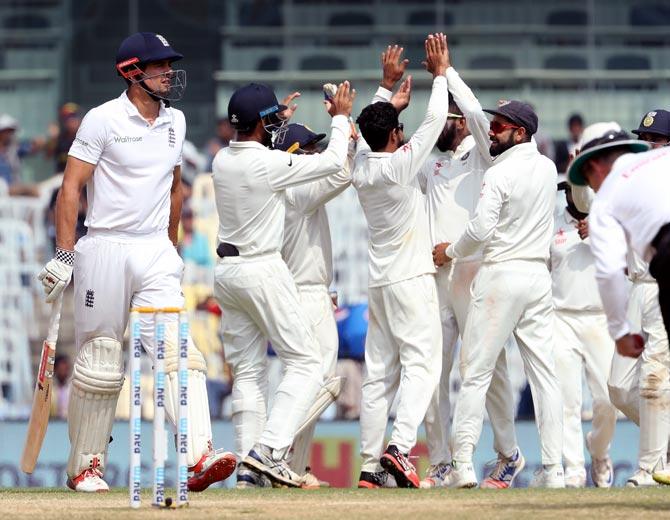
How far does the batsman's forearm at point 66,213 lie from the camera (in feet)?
25.8

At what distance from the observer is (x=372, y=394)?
9156 millimetres

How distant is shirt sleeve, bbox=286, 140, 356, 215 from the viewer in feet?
30.5

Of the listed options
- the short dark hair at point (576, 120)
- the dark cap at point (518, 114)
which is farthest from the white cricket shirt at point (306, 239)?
the short dark hair at point (576, 120)

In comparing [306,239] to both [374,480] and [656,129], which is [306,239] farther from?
[656,129]

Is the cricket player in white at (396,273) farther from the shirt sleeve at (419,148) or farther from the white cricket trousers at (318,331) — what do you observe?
the white cricket trousers at (318,331)

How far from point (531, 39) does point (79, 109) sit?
4852 mm

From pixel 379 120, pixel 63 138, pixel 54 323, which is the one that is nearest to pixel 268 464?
pixel 54 323

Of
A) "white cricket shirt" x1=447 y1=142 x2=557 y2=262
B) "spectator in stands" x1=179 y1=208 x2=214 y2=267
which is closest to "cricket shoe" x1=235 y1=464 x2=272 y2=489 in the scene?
"white cricket shirt" x1=447 y1=142 x2=557 y2=262

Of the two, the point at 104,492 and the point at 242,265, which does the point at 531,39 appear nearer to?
the point at 242,265

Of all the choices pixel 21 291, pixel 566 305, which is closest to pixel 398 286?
pixel 566 305

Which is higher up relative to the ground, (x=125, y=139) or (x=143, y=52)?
(x=143, y=52)

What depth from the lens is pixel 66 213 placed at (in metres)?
7.87

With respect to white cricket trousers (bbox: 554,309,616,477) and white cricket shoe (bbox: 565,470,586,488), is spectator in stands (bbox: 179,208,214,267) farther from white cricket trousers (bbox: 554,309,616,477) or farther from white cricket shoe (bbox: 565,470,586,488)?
white cricket shoe (bbox: 565,470,586,488)

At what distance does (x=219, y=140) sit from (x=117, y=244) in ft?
27.9
